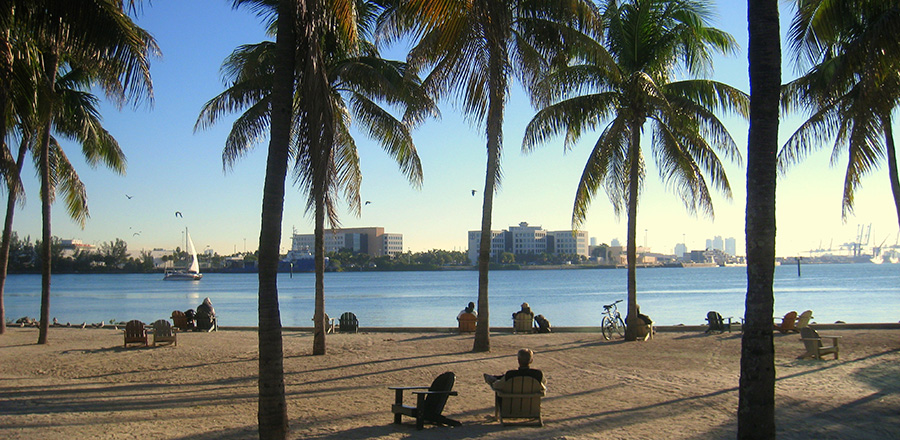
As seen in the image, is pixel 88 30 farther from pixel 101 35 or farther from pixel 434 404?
pixel 434 404

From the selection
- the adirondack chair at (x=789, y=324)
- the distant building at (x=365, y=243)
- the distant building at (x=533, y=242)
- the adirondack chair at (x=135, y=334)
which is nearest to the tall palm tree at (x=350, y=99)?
the adirondack chair at (x=135, y=334)

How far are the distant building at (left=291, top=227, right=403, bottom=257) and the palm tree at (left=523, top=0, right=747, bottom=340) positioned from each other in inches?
3857

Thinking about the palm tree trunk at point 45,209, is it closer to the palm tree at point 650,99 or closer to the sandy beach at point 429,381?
the sandy beach at point 429,381

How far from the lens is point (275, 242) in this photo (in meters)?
6.48

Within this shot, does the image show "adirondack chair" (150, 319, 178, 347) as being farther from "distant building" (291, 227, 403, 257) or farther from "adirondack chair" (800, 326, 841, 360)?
"distant building" (291, 227, 403, 257)

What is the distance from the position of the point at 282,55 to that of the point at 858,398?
28.6ft

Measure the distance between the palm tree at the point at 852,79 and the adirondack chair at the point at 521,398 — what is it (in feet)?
24.0

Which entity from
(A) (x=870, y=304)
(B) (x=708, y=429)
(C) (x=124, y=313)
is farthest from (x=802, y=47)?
(C) (x=124, y=313)

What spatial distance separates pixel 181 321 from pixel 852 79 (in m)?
18.6

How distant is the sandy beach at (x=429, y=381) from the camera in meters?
7.90

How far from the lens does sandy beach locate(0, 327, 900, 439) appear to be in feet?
25.9

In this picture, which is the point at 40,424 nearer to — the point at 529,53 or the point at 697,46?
the point at 529,53

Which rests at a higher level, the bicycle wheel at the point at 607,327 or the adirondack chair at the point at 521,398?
the adirondack chair at the point at 521,398

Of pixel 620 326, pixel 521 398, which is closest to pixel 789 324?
pixel 620 326
